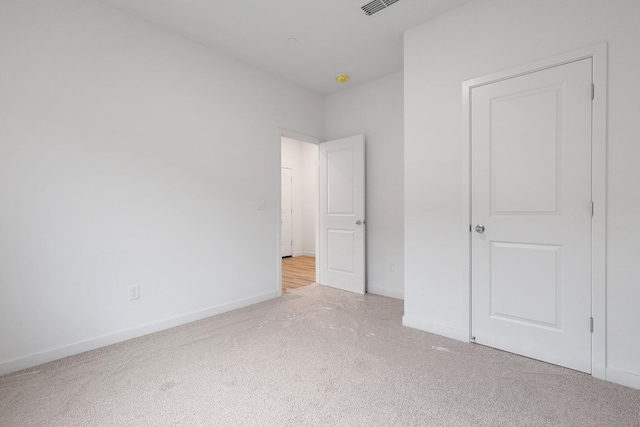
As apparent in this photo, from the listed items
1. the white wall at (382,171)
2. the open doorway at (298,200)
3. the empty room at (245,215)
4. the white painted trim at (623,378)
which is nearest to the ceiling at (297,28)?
the empty room at (245,215)

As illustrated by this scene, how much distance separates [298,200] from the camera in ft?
23.4

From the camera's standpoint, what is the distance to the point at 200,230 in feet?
9.79

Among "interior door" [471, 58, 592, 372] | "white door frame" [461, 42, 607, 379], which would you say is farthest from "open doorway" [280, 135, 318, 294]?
"white door frame" [461, 42, 607, 379]

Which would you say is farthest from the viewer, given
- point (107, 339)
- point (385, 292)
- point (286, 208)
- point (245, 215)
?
point (286, 208)

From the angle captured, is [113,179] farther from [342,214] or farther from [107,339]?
[342,214]

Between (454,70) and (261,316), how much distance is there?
288cm

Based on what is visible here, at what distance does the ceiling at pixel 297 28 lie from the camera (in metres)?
2.41

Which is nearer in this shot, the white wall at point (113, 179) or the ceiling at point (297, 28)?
the white wall at point (113, 179)

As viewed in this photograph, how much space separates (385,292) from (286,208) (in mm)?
3688

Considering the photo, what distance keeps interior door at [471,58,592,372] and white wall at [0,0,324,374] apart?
236 cm

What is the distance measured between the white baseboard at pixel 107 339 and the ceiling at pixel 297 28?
267 centimetres

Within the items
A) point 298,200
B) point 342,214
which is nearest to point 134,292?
point 342,214

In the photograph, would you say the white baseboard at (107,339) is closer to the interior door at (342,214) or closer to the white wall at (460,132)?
the interior door at (342,214)

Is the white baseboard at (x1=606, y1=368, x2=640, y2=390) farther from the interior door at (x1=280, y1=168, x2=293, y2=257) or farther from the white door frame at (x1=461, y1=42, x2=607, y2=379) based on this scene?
the interior door at (x1=280, y1=168, x2=293, y2=257)
